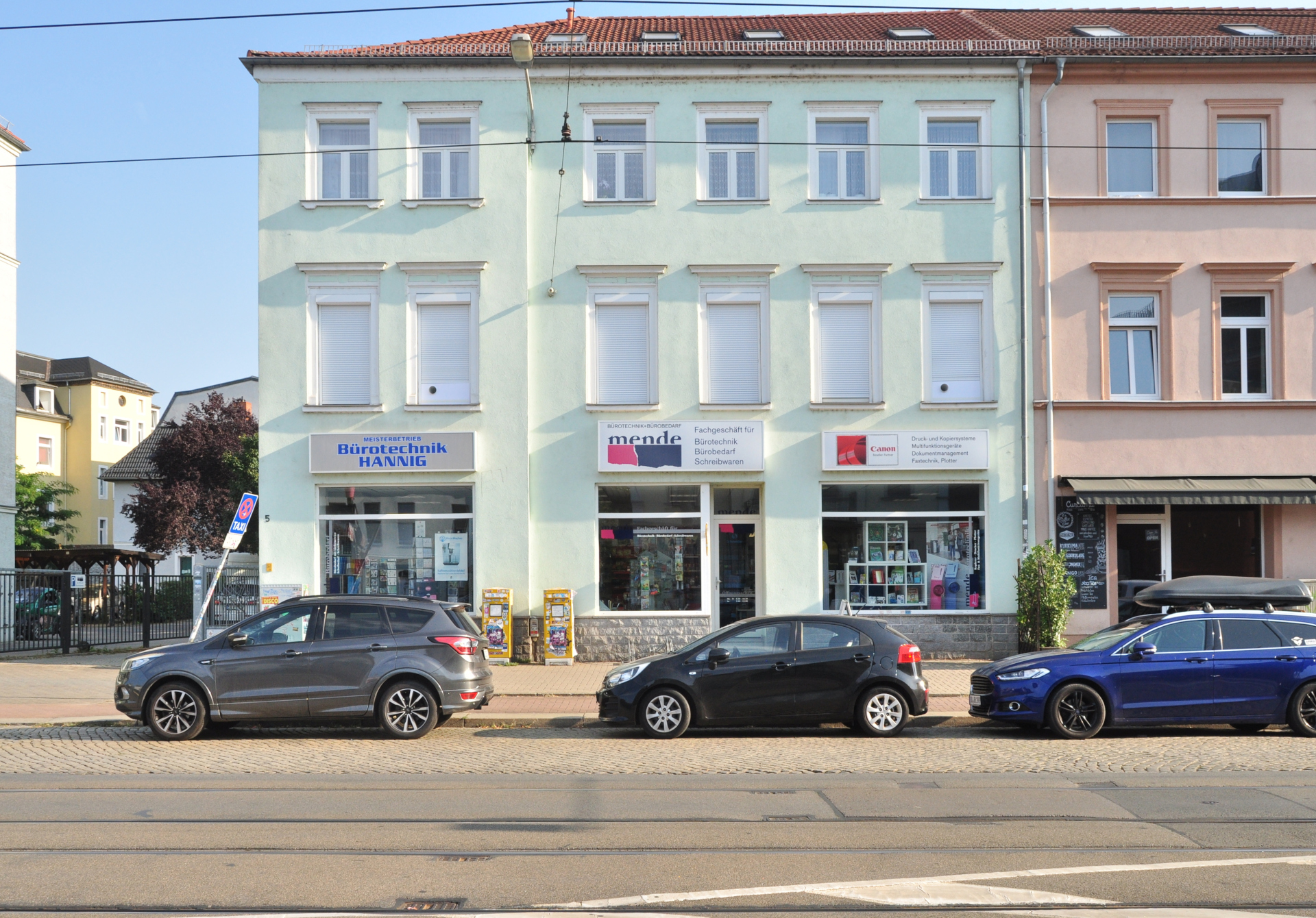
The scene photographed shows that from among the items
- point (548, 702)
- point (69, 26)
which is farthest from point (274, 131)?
point (548, 702)

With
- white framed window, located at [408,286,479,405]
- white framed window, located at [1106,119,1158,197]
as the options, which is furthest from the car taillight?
white framed window, located at [1106,119,1158,197]

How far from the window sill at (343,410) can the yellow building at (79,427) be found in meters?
49.9

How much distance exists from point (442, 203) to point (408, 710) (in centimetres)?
1038

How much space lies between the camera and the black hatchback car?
42.5 feet

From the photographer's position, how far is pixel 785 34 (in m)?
23.1

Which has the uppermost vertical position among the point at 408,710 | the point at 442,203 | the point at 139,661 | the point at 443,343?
the point at 442,203

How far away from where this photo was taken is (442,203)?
20391mm

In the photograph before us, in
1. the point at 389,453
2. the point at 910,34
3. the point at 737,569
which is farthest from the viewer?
the point at 910,34

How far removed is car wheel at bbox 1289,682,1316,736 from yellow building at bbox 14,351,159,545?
63340mm

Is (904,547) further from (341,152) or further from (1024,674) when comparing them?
(341,152)

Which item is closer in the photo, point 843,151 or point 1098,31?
point 843,151

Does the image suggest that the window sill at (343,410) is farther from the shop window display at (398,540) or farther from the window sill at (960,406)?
the window sill at (960,406)

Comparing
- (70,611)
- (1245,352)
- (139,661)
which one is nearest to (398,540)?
(139,661)

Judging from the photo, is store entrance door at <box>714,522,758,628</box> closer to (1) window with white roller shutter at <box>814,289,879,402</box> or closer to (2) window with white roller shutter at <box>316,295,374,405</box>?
(1) window with white roller shutter at <box>814,289,879,402</box>
